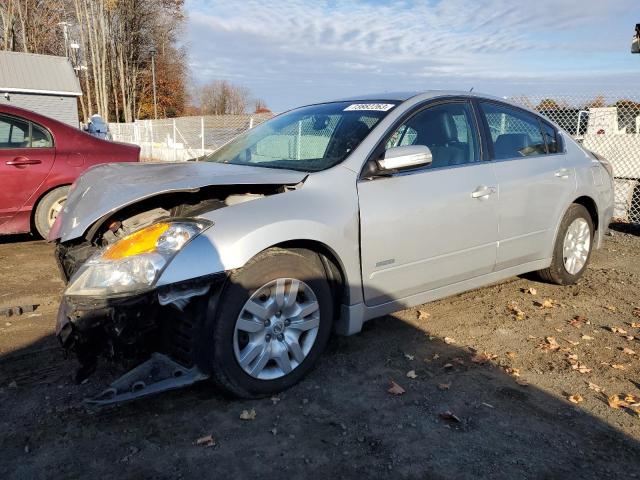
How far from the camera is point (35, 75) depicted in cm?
2891

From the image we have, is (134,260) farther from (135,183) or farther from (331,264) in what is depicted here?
(331,264)

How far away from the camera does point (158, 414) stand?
289 centimetres

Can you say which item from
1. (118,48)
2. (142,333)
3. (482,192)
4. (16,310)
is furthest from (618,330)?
(118,48)

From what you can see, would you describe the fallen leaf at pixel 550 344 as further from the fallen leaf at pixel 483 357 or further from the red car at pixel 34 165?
the red car at pixel 34 165

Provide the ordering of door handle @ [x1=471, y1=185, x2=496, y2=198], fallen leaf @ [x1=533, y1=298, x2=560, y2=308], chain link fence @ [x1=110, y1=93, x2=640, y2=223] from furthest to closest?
chain link fence @ [x1=110, y1=93, x2=640, y2=223] < fallen leaf @ [x1=533, y1=298, x2=560, y2=308] < door handle @ [x1=471, y1=185, x2=496, y2=198]

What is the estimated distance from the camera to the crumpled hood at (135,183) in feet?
9.84

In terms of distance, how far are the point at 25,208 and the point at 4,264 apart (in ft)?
2.28

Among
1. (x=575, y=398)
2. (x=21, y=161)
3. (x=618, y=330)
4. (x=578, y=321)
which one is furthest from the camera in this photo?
(x=21, y=161)

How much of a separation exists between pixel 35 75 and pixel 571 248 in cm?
3100

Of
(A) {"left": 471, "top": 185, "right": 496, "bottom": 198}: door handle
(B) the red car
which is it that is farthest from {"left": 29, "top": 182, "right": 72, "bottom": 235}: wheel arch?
(A) {"left": 471, "top": 185, "right": 496, "bottom": 198}: door handle

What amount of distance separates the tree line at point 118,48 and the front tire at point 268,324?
41375 mm

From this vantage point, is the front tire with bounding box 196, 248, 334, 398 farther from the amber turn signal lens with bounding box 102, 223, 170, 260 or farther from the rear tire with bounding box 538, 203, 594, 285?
the rear tire with bounding box 538, 203, 594, 285

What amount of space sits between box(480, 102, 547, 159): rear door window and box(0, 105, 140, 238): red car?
456 centimetres

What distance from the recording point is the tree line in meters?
41.6
